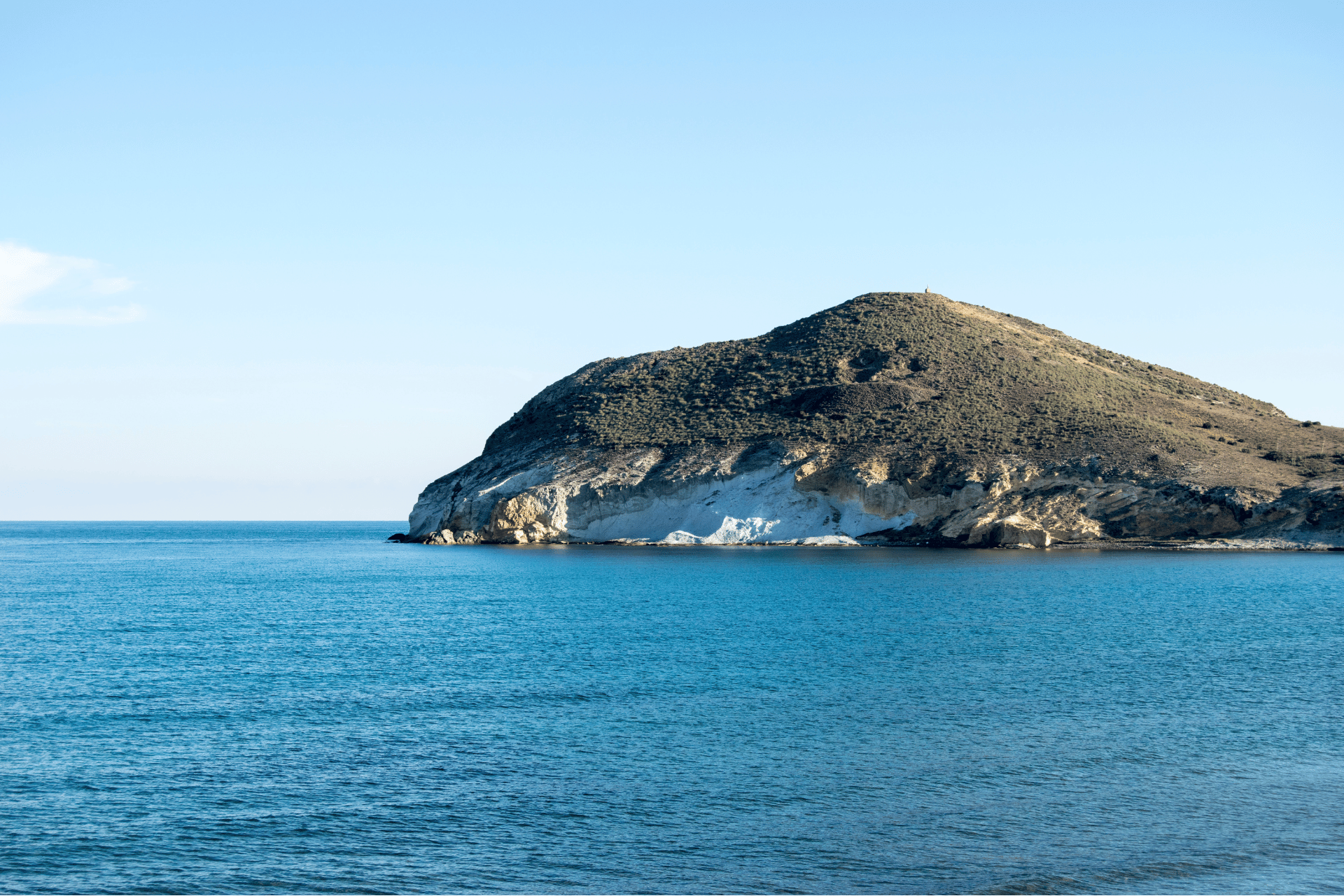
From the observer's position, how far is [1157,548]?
279ft

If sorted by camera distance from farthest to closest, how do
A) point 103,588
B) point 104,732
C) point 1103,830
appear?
point 103,588
point 104,732
point 1103,830

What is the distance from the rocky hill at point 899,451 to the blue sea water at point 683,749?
40.8 m

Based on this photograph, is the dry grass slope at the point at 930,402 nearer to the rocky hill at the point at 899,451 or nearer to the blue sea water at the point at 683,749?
the rocky hill at the point at 899,451

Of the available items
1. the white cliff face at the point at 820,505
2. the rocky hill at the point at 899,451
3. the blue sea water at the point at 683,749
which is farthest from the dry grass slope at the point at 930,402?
the blue sea water at the point at 683,749

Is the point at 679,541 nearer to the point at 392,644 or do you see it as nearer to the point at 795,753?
the point at 392,644

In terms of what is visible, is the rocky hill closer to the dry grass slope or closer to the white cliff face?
the white cliff face

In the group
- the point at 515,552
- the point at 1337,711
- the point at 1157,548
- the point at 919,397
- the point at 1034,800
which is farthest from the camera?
the point at 919,397

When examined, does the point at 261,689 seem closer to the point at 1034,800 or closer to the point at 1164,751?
the point at 1034,800

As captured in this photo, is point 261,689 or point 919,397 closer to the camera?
point 261,689

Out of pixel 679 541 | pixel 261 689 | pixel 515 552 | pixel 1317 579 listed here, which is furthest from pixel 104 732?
pixel 679 541

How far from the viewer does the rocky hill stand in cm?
8775

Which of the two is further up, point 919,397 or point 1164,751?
point 919,397

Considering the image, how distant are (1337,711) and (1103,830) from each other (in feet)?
40.6

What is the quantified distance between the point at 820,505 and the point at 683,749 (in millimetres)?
74826
